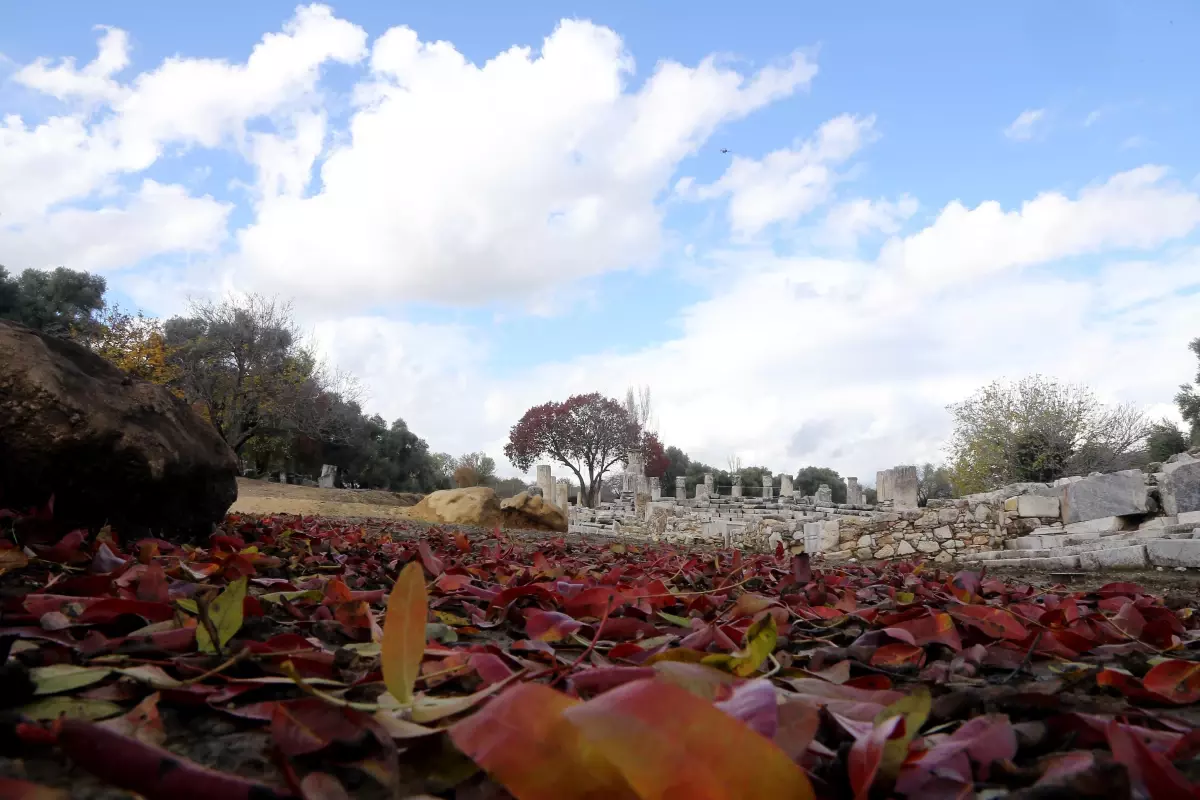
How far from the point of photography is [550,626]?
67.4 inches

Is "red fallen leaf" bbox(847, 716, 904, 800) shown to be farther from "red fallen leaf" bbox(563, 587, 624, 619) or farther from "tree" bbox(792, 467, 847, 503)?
"tree" bbox(792, 467, 847, 503)

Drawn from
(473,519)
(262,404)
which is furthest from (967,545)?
(262,404)

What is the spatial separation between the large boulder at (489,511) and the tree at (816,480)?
3293 centimetres

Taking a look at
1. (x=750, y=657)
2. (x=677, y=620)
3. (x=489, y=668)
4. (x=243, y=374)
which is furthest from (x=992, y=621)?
(x=243, y=374)

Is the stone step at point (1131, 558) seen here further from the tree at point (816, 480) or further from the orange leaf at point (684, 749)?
the tree at point (816, 480)

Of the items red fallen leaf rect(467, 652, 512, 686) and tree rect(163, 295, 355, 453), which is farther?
tree rect(163, 295, 355, 453)

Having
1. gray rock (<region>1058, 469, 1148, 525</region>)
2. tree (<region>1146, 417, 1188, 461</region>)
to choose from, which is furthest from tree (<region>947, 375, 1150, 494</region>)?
gray rock (<region>1058, 469, 1148, 525</region>)

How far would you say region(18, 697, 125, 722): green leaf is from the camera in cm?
103

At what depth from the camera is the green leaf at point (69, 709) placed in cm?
103

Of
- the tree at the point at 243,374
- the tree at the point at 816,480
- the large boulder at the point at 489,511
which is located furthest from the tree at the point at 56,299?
the tree at the point at 816,480

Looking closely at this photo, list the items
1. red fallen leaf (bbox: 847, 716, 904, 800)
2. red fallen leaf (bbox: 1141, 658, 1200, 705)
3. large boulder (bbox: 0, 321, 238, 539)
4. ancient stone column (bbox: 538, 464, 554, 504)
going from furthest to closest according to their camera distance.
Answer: ancient stone column (bbox: 538, 464, 554, 504) < large boulder (bbox: 0, 321, 238, 539) < red fallen leaf (bbox: 1141, 658, 1200, 705) < red fallen leaf (bbox: 847, 716, 904, 800)

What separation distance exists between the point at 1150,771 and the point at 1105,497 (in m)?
12.9

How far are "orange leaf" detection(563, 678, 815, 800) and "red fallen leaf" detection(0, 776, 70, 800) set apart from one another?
52cm

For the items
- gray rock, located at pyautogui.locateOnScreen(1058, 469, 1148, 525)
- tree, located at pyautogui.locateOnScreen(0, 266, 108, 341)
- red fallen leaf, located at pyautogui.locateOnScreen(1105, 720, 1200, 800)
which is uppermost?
tree, located at pyautogui.locateOnScreen(0, 266, 108, 341)
